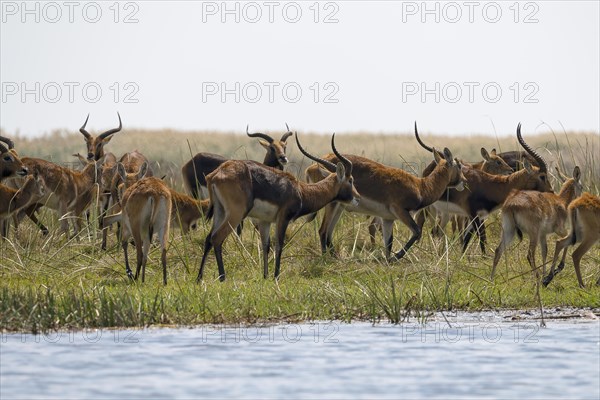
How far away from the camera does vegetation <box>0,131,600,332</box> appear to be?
33.6 feet

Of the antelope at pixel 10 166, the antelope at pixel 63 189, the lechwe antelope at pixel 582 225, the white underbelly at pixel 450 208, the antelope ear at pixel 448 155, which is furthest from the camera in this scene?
the antelope at pixel 63 189

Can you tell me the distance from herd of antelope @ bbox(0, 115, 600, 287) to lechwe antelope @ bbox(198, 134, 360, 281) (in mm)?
13

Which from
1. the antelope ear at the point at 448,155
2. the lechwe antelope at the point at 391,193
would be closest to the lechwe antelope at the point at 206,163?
the lechwe antelope at the point at 391,193

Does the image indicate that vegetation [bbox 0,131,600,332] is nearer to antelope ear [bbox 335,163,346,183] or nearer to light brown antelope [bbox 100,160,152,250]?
light brown antelope [bbox 100,160,152,250]

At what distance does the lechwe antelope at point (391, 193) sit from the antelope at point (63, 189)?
3676 mm

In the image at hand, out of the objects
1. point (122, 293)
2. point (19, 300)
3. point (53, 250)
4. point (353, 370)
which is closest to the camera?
point (353, 370)

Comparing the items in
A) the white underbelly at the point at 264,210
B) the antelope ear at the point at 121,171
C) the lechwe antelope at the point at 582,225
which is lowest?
the lechwe antelope at the point at 582,225

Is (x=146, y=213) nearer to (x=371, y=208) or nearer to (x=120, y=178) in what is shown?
(x=371, y=208)

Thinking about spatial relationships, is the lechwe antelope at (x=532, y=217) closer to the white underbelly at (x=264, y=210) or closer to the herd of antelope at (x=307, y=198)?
the herd of antelope at (x=307, y=198)

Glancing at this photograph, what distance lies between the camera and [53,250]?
1495cm

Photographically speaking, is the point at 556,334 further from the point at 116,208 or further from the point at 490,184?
the point at 116,208

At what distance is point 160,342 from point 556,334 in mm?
3142

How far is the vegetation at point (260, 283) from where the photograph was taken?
1023 centimetres

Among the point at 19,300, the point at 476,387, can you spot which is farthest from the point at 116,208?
the point at 476,387
